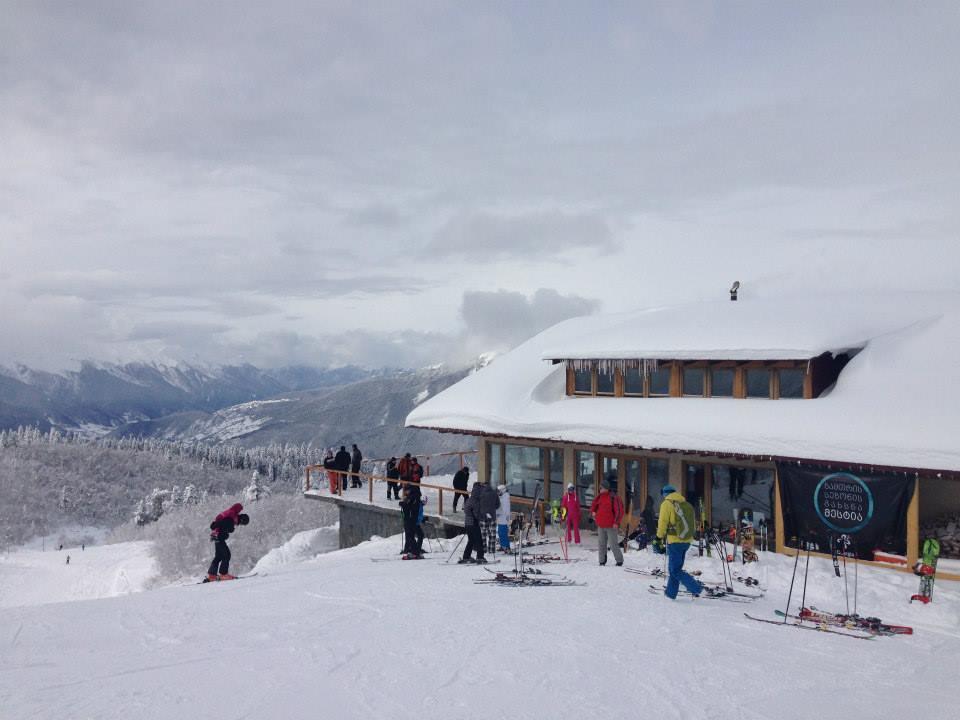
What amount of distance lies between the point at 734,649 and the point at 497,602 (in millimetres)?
3785

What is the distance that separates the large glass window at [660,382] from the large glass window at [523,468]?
398 cm

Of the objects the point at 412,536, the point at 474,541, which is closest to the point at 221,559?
the point at 412,536

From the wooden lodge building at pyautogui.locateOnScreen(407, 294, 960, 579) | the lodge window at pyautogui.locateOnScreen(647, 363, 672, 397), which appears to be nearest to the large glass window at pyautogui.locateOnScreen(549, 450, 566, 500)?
the wooden lodge building at pyautogui.locateOnScreen(407, 294, 960, 579)

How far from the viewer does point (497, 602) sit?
10.9 metres

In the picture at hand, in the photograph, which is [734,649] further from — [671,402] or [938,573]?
[671,402]

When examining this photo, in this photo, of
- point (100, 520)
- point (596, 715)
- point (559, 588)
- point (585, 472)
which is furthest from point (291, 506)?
point (100, 520)

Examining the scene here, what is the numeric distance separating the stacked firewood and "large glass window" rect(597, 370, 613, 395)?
27.4ft

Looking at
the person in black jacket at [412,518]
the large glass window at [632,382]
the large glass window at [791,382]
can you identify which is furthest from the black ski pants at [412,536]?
the large glass window at [791,382]

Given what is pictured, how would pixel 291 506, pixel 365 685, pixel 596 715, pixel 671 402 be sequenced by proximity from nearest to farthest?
pixel 596 715
pixel 365 685
pixel 671 402
pixel 291 506

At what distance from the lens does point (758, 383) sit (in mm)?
17000

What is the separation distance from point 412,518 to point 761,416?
8470 mm

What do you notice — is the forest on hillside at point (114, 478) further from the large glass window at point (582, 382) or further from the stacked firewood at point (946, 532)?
the stacked firewood at point (946, 532)

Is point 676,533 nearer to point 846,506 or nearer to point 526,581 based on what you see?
point 526,581

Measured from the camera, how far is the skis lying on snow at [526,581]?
12281 mm
